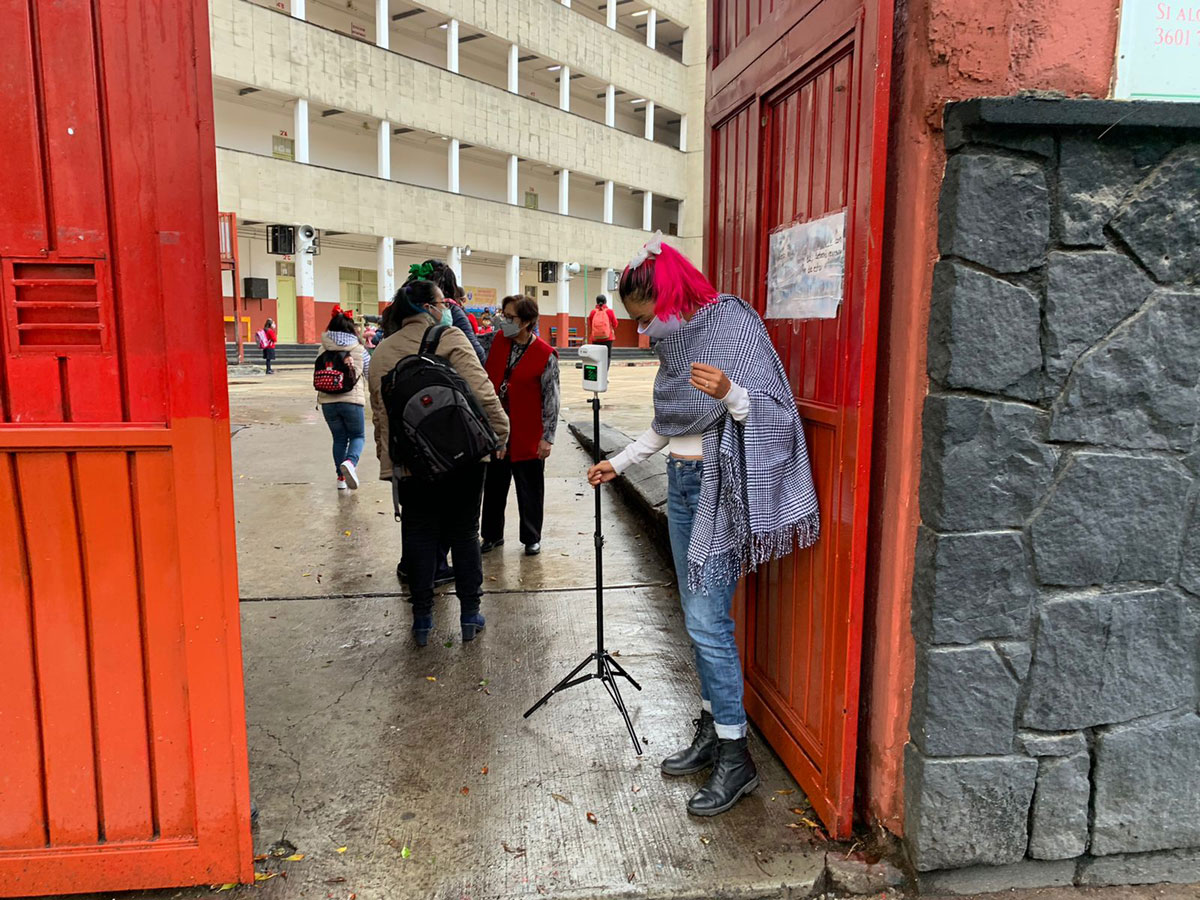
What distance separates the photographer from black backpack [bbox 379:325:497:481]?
149 inches

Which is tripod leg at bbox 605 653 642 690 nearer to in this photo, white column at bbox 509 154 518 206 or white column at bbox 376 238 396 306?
white column at bbox 376 238 396 306

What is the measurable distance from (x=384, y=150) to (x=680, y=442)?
28.2m

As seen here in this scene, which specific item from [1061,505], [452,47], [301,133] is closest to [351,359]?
[1061,505]

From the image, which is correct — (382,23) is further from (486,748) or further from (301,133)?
(486,748)

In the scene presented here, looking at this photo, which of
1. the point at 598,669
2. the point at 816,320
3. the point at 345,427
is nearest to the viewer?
the point at 816,320

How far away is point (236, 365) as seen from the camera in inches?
907

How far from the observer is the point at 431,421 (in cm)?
379

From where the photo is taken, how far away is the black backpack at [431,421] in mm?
3797

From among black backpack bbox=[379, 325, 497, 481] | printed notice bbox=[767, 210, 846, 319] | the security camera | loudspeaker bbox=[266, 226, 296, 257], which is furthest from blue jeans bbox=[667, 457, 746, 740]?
the security camera

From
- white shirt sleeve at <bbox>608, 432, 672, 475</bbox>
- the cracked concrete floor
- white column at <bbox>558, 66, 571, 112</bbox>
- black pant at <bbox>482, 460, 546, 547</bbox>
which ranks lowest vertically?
the cracked concrete floor

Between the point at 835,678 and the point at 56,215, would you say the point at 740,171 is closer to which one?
the point at 835,678

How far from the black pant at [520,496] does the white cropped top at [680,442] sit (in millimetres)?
2524

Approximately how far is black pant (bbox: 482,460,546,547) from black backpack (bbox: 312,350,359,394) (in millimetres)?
1983

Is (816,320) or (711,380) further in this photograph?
(816,320)
